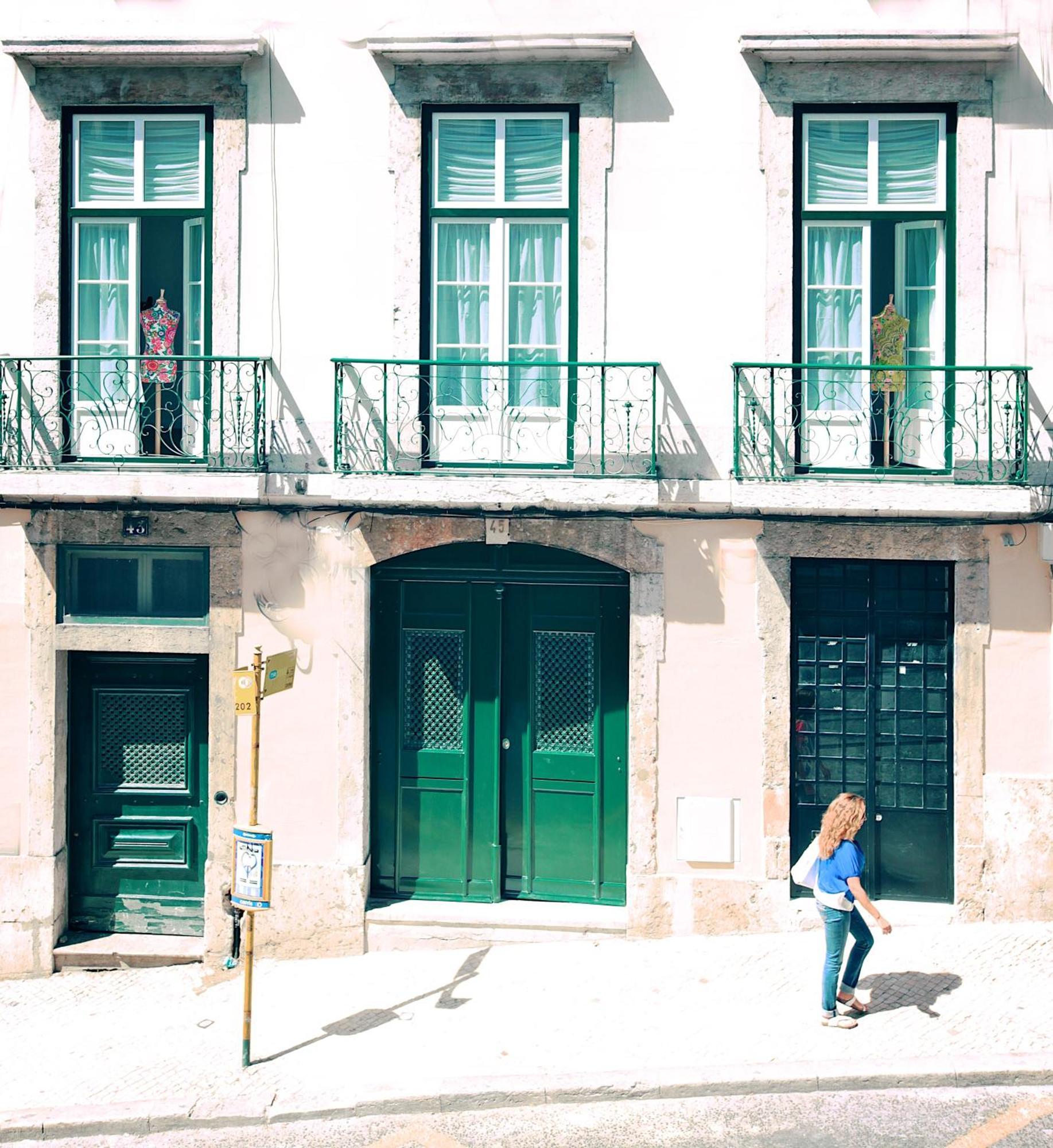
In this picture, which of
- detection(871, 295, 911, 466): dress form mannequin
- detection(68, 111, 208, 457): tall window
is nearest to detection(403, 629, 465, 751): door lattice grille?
detection(68, 111, 208, 457): tall window

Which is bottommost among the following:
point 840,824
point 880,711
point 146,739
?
point 840,824

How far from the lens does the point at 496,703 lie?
9867 mm

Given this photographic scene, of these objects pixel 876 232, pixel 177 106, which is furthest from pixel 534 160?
pixel 177 106

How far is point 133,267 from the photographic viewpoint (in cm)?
992

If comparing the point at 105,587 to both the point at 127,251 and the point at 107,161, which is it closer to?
the point at 127,251

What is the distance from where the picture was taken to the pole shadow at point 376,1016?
7980 mm

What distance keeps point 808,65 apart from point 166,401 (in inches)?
208

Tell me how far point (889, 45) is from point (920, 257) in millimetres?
1486

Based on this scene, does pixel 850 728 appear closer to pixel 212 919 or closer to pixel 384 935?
pixel 384 935

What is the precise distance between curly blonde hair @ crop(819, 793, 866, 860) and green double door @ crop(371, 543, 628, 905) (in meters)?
2.34

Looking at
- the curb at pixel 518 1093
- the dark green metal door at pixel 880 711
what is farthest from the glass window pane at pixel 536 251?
the curb at pixel 518 1093

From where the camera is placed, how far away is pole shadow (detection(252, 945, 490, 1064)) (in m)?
7.98

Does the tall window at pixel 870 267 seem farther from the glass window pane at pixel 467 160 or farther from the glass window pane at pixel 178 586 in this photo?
the glass window pane at pixel 178 586

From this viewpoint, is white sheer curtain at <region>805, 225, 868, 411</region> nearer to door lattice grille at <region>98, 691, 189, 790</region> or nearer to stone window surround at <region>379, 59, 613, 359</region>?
stone window surround at <region>379, 59, 613, 359</region>
